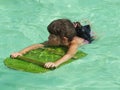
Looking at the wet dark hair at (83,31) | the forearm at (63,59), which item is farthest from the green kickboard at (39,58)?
the wet dark hair at (83,31)

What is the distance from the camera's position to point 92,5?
9.68 m

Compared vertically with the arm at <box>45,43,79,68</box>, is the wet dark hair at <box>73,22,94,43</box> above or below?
above

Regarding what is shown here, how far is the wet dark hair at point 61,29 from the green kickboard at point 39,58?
10.1 inches

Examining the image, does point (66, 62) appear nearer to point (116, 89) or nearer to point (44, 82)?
point (44, 82)

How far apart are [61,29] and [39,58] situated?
1.99ft

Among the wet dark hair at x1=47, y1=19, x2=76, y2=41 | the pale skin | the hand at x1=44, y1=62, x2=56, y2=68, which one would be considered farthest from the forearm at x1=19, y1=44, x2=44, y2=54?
the hand at x1=44, y1=62, x2=56, y2=68

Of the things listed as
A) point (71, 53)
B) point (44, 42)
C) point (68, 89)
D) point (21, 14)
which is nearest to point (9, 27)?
point (21, 14)

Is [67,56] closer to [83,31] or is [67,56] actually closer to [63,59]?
[63,59]

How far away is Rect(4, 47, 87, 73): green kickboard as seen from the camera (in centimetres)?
602

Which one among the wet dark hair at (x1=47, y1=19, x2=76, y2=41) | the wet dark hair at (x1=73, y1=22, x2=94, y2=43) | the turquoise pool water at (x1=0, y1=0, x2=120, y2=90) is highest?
the wet dark hair at (x1=47, y1=19, x2=76, y2=41)

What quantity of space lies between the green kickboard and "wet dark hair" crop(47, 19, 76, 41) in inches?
10.1

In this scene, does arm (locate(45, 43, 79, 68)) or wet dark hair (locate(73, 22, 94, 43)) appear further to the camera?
wet dark hair (locate(73, 22, 94, 43))

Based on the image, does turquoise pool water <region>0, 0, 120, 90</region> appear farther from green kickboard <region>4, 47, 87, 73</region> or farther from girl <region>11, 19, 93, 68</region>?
girl <region>11, 19, 93, 68</region>

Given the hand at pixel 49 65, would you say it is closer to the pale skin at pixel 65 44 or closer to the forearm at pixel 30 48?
the pale skin at pixel 65 44
